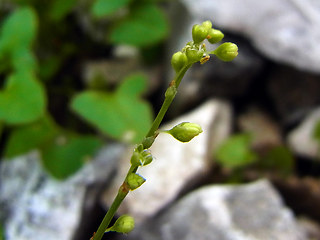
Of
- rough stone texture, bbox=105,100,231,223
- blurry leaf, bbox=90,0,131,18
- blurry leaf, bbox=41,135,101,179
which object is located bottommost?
rough stone texture, bbox=105,100,231,223

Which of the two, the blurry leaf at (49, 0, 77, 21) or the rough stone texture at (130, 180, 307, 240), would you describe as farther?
the blurry leaf at (49, 0, 77, 21)

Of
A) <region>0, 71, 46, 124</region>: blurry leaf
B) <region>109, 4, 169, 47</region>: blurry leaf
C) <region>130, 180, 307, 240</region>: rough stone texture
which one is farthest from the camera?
<region>109, 4, 169, 47</region>: blurry leaf

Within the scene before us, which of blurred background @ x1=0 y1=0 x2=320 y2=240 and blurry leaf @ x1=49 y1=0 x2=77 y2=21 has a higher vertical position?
blurry leaf @ x1=49 y1=0 x2=77 y2=21

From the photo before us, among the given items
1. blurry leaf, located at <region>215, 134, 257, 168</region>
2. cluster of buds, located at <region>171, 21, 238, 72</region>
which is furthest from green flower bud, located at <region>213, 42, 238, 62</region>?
blurry leaf, located at <region>215, 134, 257, 168</region>

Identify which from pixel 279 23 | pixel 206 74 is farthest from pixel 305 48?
pixel 206 74

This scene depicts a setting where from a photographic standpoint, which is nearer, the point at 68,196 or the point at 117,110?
the point at 68,196

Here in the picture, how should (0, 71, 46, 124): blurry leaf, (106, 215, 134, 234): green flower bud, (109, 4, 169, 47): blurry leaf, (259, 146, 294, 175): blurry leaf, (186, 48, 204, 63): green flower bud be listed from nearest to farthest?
(186, 48, 204, 63): green flower bud < (106, 215, 134, 234): green flower bud < (0, 71, 46, 124): blurry leaf < (259, 146, 294, 175): blurry leaf < (109, 4, 169, 47): blurry leaf

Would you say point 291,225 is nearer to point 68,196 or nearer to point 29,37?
point 68,196

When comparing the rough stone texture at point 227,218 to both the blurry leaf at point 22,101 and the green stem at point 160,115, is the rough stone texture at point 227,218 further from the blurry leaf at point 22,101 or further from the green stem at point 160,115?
the green stem at point 160,115

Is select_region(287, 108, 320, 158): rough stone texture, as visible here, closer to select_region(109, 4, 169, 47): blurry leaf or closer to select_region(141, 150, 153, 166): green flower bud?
select_region(109, 4, 169, 47): blurry leaf
